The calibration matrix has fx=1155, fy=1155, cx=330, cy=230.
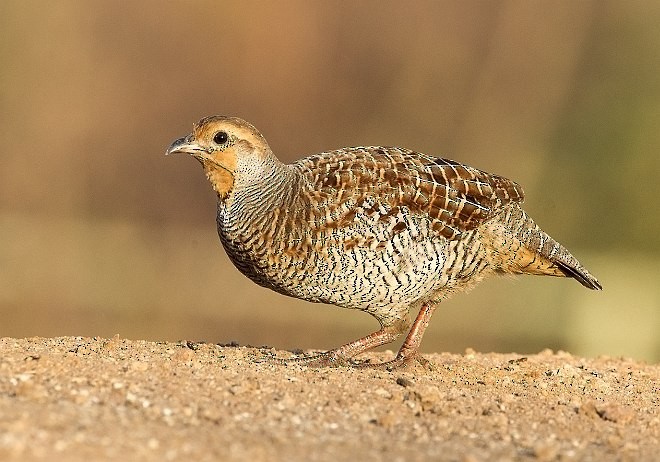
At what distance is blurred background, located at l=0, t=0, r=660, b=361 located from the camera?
12141 mm

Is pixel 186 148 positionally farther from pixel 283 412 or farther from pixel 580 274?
pixel 580 274

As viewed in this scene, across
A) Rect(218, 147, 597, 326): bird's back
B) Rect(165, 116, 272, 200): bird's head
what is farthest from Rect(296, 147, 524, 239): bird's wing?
Rect(165, 116, 272, 200): bird's head

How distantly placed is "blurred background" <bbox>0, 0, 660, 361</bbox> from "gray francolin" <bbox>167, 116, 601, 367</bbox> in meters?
4.52

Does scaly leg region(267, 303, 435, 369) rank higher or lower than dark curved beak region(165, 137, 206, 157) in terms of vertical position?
→ lower

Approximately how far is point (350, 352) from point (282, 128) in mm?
6284

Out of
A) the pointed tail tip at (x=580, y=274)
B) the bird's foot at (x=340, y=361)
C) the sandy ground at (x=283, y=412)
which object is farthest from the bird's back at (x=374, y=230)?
the sandy ground at (x=283, y=412)

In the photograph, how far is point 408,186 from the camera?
277 inches

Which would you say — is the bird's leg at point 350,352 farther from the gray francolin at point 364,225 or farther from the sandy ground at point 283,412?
the sandy ground at point 283,412

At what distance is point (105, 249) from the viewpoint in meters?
12.3

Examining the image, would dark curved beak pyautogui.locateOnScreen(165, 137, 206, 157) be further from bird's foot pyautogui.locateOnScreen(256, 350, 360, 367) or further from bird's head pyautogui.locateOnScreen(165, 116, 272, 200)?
bird's foot pyautogui.locateOnScreen(256, 350, 360, 367)

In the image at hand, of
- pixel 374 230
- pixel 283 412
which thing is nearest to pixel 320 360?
pixel 374 230

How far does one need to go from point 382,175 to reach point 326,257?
64 centimetres

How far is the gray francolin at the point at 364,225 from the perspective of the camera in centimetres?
687

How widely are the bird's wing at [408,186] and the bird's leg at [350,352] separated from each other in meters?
0.78
